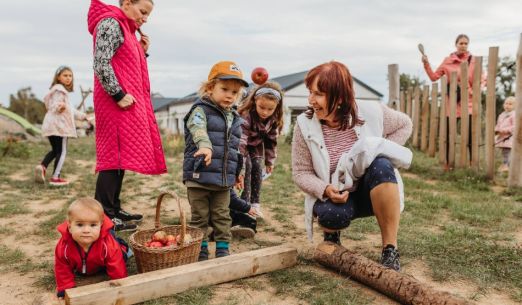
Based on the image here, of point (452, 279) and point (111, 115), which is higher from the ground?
point (111, 115)

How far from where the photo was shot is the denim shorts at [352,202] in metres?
2.87

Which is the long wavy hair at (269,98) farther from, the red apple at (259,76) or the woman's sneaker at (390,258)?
the woman's sneaker at (390,258)

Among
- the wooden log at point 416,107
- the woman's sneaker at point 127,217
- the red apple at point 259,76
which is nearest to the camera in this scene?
the woman's sneaker at point 127,217

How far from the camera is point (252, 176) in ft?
14.3

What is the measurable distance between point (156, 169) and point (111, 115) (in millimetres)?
547

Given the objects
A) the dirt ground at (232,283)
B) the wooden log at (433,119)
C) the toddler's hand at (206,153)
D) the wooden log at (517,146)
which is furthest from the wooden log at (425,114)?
the toddler's hand at (206,153)

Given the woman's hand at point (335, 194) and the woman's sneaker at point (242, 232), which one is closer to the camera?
the woman's hand at point (335, 194)

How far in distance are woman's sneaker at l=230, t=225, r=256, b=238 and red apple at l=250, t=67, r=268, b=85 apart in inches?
51.1

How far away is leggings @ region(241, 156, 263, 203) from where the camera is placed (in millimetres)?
4273

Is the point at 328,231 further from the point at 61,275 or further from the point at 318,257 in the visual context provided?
the point at 61,275

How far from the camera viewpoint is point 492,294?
2689mm

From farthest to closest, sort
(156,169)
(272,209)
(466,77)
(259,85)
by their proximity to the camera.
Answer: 1. (466,77)
2. (272,209)
3. (259,85)
4. (156,169)

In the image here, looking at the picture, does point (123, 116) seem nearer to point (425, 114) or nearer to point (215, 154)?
point (215, 154)

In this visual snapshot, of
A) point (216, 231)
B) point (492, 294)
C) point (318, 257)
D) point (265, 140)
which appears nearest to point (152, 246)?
point (216, 231)
